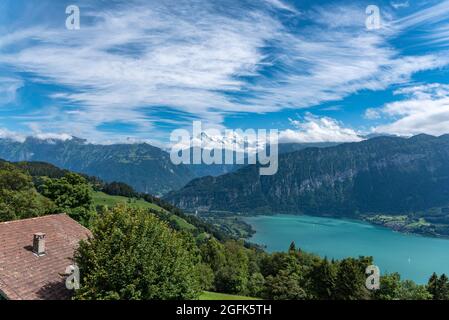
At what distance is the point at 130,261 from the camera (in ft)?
59.1

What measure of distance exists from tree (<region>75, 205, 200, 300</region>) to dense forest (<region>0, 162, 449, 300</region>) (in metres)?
0.05

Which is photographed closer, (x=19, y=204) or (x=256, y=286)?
(x=19, y=204)

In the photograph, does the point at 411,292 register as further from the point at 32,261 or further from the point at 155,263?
the point at 32,261

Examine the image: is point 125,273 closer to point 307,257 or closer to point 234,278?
point 234,278

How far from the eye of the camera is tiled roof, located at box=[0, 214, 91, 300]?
19734mm

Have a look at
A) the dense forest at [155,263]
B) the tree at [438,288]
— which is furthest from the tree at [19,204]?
the tree at [438,288]

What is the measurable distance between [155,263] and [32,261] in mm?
8245

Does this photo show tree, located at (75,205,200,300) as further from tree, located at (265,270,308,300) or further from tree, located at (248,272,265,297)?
tree, located at (248,272,265,297)

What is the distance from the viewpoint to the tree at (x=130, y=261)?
58.6ft

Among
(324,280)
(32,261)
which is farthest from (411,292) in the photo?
(32,261)

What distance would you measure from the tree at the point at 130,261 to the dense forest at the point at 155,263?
45 millimetres

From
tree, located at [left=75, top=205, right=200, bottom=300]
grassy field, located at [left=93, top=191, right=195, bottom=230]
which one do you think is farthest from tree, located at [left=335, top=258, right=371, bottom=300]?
grassy field, located at [left=93, top=191, right=195, bottom=230]
